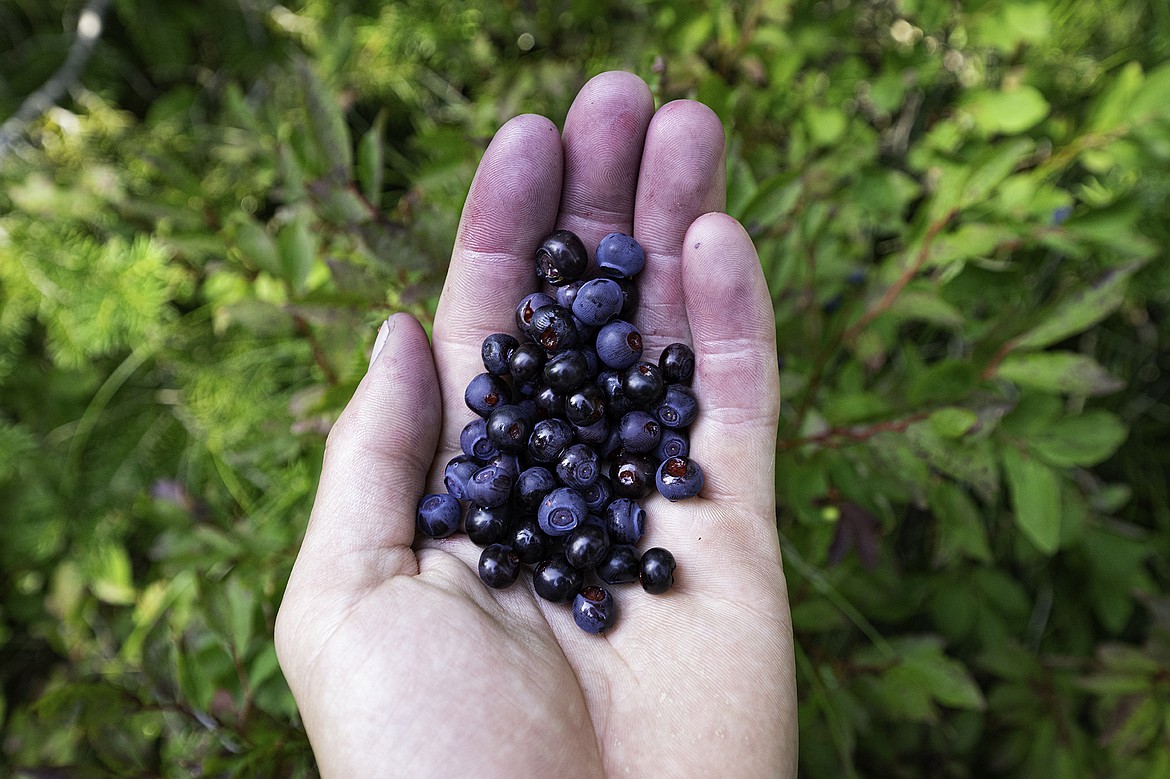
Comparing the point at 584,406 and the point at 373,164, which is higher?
the point at 373,164

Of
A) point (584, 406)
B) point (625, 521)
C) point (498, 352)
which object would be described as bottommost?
point (625, 521)

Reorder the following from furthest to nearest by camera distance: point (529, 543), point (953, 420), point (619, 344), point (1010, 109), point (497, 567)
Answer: point (1010, 109), point (619, 344), point (529, 543), point (497, 567), point (953, 420)

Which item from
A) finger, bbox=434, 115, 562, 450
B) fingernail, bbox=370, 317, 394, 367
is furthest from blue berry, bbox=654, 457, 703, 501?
fingernail, bbox=370, 317, 394, 367

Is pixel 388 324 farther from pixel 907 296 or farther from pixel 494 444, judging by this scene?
pixel 907 296

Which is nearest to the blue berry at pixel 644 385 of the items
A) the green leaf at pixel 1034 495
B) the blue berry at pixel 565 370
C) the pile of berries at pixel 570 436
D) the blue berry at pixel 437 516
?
the pile of berries at pixel 570 436

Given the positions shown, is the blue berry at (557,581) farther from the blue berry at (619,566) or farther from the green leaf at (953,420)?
the green leaf at (953,420)

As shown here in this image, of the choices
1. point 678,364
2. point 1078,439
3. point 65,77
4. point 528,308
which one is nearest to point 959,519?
point 1078,439

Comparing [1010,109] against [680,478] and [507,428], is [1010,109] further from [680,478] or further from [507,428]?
[507,428]

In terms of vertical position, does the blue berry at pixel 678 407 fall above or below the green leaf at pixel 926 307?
below

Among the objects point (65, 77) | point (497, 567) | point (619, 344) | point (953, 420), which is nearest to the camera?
point (953, 420)
